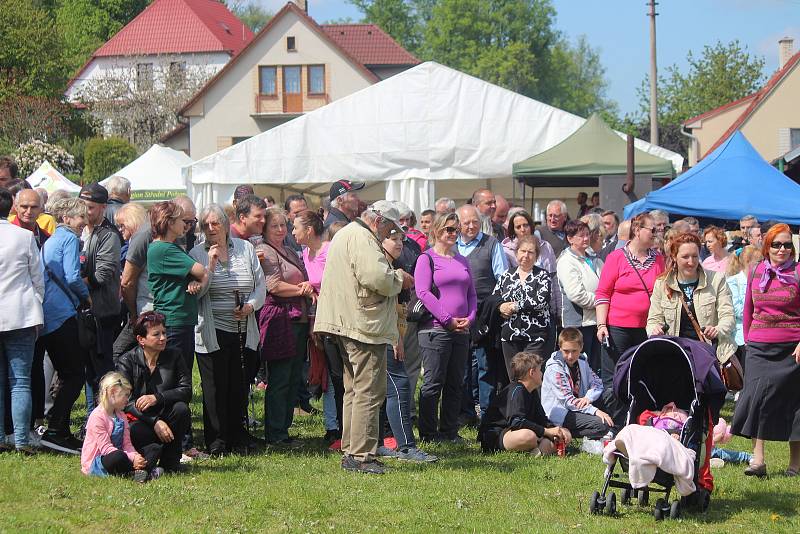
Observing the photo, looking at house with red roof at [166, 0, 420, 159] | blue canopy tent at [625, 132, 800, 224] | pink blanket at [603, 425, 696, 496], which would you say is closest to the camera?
pink blanket at [603, 425, 696, 496]

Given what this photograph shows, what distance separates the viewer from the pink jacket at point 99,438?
718 centimetres

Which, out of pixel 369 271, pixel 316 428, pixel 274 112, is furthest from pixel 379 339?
pixel 274 112

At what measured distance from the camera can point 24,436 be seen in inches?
307

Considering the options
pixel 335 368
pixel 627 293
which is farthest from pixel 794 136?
pixel 335 368

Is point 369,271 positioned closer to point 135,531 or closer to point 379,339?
point 379,339

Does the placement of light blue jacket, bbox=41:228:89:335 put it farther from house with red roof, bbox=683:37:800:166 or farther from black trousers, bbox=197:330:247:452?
house with red roof, bbox=683:37:800:166

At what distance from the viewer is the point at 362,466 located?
7.74m

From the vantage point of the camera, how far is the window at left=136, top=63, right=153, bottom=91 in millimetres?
59487

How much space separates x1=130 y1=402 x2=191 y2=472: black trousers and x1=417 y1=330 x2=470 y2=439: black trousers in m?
2.30

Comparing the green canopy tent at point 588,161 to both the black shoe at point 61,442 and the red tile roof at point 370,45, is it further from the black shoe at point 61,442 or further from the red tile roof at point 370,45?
the red tile roof at point 370,45

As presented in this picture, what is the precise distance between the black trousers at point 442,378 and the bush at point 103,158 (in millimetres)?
39101

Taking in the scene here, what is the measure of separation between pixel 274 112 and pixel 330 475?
4506 centimetres

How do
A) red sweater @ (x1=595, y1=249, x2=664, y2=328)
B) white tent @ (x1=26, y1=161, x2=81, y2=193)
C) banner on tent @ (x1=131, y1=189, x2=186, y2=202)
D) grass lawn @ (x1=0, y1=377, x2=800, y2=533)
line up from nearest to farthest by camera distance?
grass lawn @ (x1=0, y1=377, x2=800, y2=533), red sweater @ (x1=595, y1=249, x2=664, y2=328), white tent @ (x1=26, y1=161, x2=81, y2=193), banner on tent @ (x1=131, y1=189, x2=186, y2=202)

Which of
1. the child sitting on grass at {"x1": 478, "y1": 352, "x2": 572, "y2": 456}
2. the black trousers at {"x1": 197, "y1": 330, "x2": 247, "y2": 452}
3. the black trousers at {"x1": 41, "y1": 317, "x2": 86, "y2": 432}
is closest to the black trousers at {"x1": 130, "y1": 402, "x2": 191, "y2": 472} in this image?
the black trousers at {"x1": 197, "y1": 330, "x2": 247, "y2": 452}
